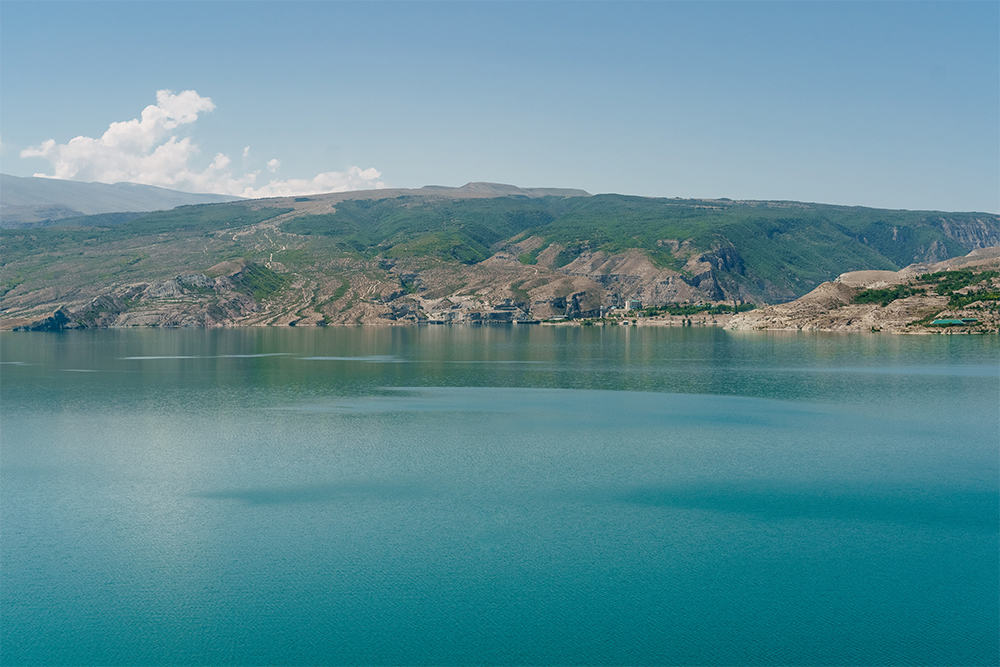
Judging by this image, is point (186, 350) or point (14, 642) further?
point (186, 350)

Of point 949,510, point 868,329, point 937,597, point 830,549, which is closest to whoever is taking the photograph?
point 937,597

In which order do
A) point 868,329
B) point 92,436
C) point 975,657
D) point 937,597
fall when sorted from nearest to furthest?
1. point 975,657
2. point 937,597
3. point 92,436
4. point 868,329

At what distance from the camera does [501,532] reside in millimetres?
32812

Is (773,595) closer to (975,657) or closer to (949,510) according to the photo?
(975,657)

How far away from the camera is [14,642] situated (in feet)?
77.3

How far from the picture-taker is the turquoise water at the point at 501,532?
23.7m

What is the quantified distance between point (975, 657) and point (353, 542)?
22.9 metres

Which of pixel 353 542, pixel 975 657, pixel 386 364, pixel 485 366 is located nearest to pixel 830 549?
pixel 975 657

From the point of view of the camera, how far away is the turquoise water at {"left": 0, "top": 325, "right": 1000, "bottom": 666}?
77.9 ft

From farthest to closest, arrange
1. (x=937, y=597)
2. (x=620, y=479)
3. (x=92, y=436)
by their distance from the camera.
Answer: (x=92, y=436) → (x=620, y=479) → (x=937, y=597)

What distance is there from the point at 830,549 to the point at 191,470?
35.6 meters

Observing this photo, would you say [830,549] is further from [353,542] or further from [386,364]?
[386,364]

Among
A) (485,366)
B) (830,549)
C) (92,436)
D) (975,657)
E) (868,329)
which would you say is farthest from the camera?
(868,329)

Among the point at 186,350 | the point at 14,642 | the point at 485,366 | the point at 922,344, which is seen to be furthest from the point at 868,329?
the point at 14,642
